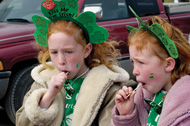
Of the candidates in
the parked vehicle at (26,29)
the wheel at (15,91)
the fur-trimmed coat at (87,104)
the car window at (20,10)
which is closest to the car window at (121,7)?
the parked vehicle at (26,29)

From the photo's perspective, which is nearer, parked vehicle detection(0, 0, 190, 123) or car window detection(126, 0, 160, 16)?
parked vehicle detection(0, 0, 190, 123)

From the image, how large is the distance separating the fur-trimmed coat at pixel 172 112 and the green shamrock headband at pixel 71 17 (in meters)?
0.59

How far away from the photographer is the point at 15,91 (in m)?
4.21

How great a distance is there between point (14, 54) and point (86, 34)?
6.55 ft

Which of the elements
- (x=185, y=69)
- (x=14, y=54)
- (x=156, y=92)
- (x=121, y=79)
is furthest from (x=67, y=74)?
(x=14, y=54)

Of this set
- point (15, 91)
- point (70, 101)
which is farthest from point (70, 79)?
point (15, 91)

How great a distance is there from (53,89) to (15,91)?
2.19 m

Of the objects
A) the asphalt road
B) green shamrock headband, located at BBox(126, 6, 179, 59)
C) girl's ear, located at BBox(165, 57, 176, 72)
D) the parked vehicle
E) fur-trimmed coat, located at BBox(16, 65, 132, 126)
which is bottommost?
the asphalt road

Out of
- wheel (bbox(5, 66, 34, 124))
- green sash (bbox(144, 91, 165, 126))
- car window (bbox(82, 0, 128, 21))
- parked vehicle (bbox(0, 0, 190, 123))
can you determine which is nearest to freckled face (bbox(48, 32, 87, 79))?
green sash (bbox(144, 91, 165, 126))

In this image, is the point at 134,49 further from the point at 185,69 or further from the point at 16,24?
the point at 16,24

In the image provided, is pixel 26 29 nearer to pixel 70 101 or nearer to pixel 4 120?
pixel 4 120

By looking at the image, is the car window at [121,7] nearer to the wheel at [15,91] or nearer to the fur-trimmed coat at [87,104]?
the wheel at [15,91]

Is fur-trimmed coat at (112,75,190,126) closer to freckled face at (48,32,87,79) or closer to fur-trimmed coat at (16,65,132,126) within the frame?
fur-trimmed coat at (16,65,132,126)

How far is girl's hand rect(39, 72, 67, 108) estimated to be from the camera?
2.12 metres
